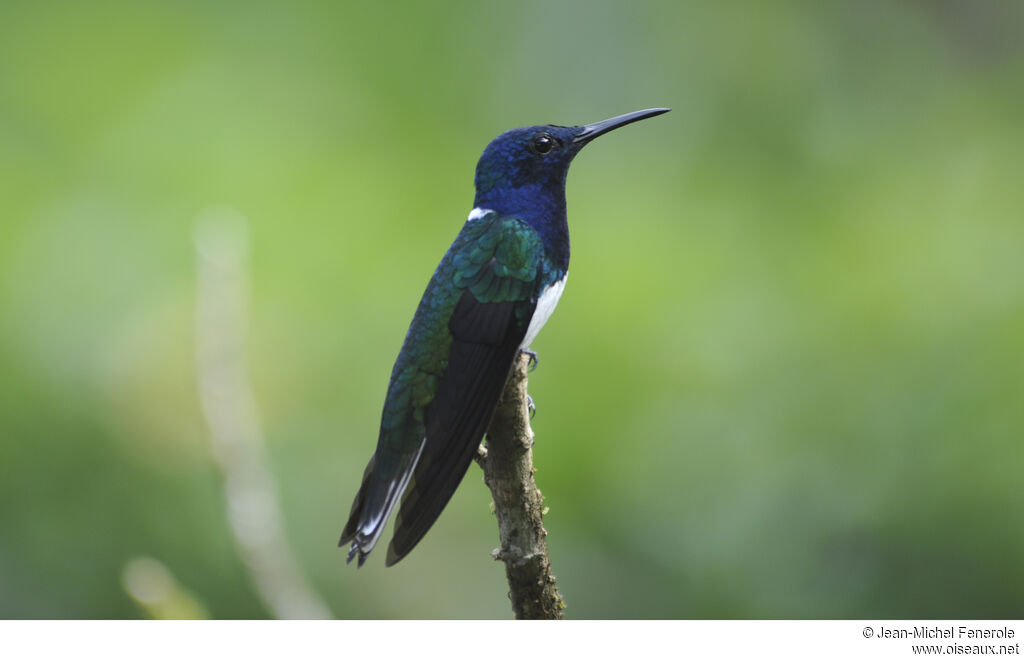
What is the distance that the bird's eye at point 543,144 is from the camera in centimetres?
242

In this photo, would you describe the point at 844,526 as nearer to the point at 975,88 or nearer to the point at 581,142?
the point at 581,142

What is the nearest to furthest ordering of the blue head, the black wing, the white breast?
the black wing → the white breast → the blue head

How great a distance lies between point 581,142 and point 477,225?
0.36 metres

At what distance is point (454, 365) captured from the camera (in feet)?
6.86

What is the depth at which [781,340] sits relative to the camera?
138 inches

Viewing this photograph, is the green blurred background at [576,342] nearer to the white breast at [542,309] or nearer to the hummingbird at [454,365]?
the hummingbird at [454,365]

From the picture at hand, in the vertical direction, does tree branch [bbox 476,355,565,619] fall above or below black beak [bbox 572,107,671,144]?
below

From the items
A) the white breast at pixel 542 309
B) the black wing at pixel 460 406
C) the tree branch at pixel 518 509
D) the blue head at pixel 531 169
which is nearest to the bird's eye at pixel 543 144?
the blue head at pixel 531 169

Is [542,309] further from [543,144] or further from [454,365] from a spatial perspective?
[543,144]

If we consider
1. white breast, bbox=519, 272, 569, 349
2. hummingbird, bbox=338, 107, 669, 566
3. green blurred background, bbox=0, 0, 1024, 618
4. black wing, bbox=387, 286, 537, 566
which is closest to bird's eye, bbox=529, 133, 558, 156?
hummingbird, bbox=338, 107, 669, 566

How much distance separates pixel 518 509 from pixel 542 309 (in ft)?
1.45

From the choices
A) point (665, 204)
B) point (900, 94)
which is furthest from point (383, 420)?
point (900, 94)

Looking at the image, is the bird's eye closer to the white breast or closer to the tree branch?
the white breast

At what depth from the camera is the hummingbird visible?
203 centimetres
